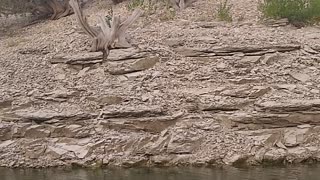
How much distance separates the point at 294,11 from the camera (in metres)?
16.8

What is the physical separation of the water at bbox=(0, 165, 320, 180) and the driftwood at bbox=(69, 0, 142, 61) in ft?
14.1

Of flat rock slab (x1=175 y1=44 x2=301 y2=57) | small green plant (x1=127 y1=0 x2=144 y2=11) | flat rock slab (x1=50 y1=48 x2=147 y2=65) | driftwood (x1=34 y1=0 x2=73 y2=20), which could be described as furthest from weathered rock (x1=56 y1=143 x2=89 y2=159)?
driftwood (x1=34 y1=0 x2=73 y2=20)

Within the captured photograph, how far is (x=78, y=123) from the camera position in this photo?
1291cm

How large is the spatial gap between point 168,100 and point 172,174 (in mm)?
2567

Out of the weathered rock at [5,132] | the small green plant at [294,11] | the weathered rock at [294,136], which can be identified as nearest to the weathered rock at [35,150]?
the weathered rock at [5,132]

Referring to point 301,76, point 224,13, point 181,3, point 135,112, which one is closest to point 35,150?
point 135,112

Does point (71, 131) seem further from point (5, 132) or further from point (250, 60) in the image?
point (250, 60)

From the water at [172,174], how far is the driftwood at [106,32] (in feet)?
14.1

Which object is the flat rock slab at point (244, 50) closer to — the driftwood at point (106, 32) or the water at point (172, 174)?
the driftwood at point (106, 32)

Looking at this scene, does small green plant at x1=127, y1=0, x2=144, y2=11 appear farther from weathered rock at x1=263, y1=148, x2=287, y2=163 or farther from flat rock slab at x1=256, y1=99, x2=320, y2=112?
weathered rock at x1=263, y1=148, x2=287, y2=163

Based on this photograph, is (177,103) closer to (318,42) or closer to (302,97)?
(302,97)

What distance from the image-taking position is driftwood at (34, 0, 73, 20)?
20.4 metres

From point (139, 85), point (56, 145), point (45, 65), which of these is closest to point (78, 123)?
point (56, 145)

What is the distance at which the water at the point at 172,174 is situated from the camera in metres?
10.9
